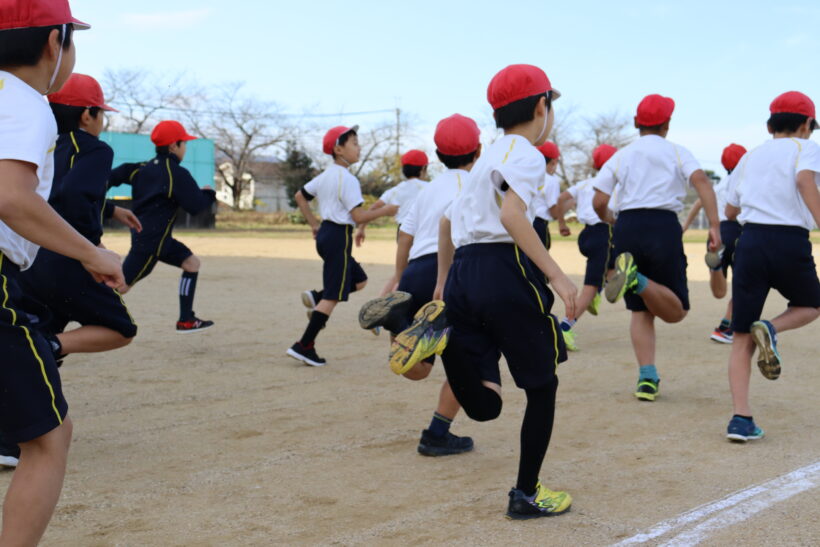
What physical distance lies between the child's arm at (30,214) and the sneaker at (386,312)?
1677 millimetres

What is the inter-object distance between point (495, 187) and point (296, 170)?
166 feet

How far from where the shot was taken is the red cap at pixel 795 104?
4.80m

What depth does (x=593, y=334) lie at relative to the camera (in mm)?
8812

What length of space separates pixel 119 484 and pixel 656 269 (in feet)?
11.7

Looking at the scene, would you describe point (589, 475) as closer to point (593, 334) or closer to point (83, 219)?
point (83, 219)

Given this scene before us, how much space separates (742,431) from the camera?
456 cm

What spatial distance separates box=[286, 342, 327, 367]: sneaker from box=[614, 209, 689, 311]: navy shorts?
8.64 ft

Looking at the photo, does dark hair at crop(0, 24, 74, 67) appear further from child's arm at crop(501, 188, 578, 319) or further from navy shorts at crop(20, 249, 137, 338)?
navy shorts at crop(20, 249, 137, 338)

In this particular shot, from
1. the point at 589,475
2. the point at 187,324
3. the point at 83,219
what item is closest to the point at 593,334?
the point at 187,324

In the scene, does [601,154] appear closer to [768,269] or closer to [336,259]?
[336,259]

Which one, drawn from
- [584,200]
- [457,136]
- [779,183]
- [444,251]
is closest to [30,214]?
[444,251]

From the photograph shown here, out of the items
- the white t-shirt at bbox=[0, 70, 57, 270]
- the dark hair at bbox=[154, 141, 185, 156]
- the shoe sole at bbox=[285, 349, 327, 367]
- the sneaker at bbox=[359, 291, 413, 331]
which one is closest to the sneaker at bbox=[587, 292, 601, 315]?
the shoe sole at bbox=[285, 349, 327, 367]

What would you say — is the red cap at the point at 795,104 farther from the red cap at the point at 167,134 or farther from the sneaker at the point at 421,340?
the red cap at the point at 167,134

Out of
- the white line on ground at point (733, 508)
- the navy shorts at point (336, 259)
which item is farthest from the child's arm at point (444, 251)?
the navy shorts at point (336, 259)
